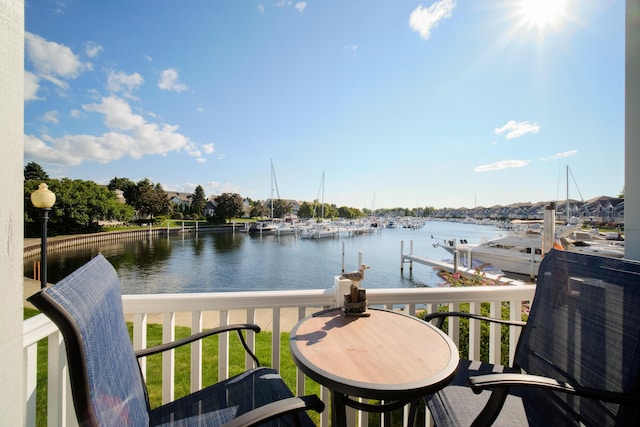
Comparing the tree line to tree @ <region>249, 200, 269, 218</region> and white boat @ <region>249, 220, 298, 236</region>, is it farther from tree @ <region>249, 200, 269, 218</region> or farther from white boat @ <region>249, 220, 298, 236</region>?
white boat @ <region>249, 220, 298, 236</region>

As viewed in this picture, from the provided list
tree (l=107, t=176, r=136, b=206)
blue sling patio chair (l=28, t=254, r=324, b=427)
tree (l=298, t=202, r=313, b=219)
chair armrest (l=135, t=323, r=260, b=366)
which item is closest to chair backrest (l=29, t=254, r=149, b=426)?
blue sling patio chair (l=28, t=254, r=324, b=427)

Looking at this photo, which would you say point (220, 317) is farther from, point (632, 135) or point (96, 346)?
point (632, 135)

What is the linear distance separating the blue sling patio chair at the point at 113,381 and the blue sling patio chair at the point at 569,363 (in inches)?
26.3

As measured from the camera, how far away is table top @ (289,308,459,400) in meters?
0.92

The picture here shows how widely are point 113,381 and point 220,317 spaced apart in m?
0.75

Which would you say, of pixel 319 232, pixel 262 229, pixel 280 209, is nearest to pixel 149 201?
pixel 262 229

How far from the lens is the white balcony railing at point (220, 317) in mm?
1144

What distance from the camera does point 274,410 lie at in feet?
2.50

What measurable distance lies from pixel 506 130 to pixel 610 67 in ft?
18.8

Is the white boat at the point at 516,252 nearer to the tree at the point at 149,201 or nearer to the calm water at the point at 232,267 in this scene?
the calm water at the point at 232,267

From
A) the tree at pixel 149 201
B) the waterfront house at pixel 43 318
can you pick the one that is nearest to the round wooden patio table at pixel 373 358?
the waterfront house at pixel 43 318

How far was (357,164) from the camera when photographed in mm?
20953

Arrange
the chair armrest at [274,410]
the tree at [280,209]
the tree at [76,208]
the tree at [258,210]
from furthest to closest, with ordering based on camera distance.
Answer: the tree at [280,209] < the tree at [258,210] < the tree at [76,208] < the chair armrest at [274,410]

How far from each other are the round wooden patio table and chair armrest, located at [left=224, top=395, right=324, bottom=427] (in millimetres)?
141
